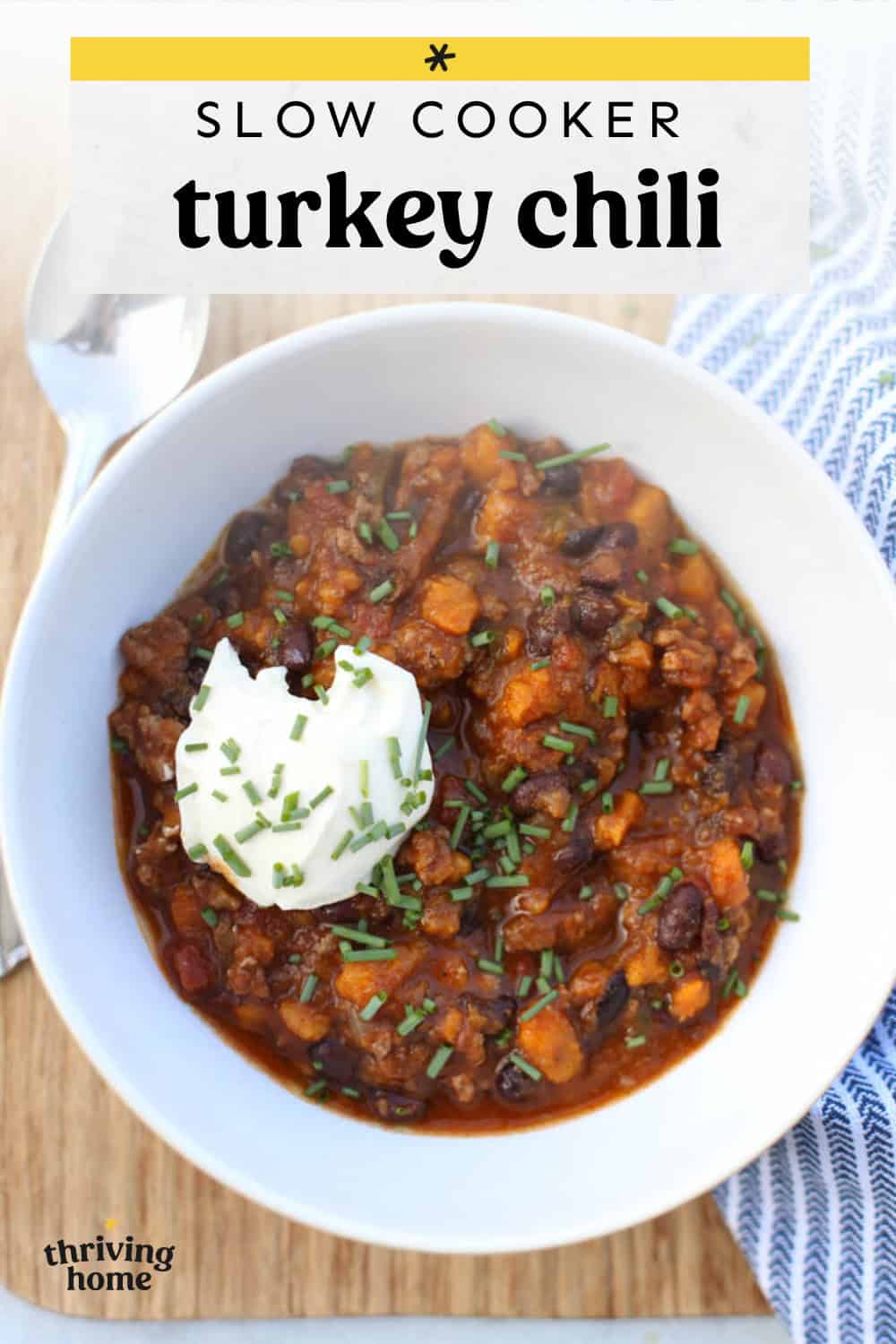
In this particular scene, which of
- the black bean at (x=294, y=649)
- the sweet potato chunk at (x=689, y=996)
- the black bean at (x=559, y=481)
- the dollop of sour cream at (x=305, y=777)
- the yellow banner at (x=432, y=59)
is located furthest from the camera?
the yellow banner at (x=432, y=59)

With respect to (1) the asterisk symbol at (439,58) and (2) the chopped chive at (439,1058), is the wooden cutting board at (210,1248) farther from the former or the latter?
(1) the asterisk symbol at (439,58)

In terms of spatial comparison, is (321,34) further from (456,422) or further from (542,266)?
(456,422)

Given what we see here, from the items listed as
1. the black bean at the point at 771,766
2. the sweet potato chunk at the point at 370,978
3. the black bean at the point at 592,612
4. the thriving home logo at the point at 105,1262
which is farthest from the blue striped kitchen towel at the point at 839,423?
the thriving home logo at the point at 105,1262

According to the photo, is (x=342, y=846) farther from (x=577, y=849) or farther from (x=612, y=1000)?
(x=612, y=1000)

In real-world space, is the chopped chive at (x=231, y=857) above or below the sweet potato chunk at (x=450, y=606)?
below

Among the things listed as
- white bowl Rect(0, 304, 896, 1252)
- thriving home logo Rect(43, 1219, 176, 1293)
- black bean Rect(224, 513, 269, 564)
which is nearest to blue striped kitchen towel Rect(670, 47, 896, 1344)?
white bowl Rect(0, 304, 896, 1252)

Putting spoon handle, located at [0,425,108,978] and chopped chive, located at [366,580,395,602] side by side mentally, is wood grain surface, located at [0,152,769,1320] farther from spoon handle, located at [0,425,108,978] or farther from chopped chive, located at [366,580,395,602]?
chopped chive, located at [366,580,395,602]

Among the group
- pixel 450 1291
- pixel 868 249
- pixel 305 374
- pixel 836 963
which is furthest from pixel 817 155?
pixel 450 1291
